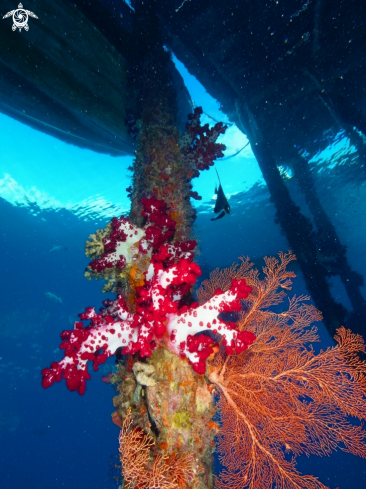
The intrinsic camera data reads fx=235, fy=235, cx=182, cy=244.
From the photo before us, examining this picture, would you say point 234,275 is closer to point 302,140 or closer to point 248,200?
point 302,140

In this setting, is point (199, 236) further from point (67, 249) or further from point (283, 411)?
point (67, 249)

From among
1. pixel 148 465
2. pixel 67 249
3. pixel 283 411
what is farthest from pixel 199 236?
pixel 67 249

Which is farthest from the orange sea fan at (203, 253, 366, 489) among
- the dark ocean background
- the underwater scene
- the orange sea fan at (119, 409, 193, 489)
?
the dark ocean background

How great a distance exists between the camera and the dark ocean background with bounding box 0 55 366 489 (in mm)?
20906

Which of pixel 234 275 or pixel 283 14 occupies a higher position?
pixel 283 14

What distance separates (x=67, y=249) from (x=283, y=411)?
32.8 metres

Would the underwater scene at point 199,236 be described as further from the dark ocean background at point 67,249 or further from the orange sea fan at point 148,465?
the dark ocean background at point 67,249

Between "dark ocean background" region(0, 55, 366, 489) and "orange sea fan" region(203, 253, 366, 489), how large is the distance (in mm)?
14524

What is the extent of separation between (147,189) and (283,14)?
7.15 metres

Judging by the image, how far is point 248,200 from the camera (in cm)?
2817

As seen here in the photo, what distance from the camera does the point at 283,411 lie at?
2908 mm

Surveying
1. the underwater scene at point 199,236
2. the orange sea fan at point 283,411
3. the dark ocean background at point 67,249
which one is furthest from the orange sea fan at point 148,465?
the dark ocean background at point 67,249

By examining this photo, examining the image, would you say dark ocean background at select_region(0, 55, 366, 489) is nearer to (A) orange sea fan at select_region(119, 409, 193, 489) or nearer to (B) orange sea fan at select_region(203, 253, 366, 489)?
(B) orange sea fan at select_region(203, 253, 366, 489)

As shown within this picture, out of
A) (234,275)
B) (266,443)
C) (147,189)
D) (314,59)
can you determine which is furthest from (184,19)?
(266,443)
